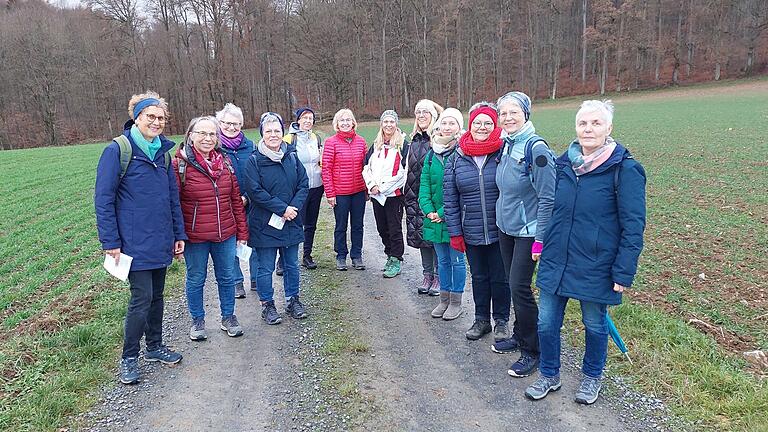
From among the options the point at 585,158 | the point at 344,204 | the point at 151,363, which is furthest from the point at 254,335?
the point at 585,158

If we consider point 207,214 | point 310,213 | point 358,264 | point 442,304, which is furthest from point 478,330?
point 310,213

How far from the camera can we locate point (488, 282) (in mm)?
4719

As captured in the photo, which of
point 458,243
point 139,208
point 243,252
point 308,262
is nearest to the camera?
point 139,208

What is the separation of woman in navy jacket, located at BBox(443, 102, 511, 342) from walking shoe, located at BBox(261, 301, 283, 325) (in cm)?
193

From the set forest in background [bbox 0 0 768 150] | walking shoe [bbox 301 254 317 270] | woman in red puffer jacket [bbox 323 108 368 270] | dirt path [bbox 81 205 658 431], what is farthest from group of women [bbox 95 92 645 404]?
forest in background [bbox 0 0 768 150]

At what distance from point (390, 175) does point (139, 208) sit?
124 inches

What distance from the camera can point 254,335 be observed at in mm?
4977

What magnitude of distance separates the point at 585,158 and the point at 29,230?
10828mm

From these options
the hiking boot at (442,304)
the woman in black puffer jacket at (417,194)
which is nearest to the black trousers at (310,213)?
the woman in black puffer jacket at (417,194)

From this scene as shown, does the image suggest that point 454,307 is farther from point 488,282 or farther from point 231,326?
point 231,326

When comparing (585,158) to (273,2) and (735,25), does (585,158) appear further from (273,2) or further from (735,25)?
(735,25)

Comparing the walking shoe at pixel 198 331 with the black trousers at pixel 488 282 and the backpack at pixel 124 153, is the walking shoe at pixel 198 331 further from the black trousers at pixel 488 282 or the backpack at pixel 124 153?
the black trousers at pixel 488 282

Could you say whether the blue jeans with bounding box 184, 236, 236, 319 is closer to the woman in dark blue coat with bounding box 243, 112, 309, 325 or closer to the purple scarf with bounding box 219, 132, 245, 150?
the woman in dark blue coat with bounding box 243, 112, 309, 325

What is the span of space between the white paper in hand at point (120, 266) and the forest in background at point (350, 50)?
4594 centimetres
